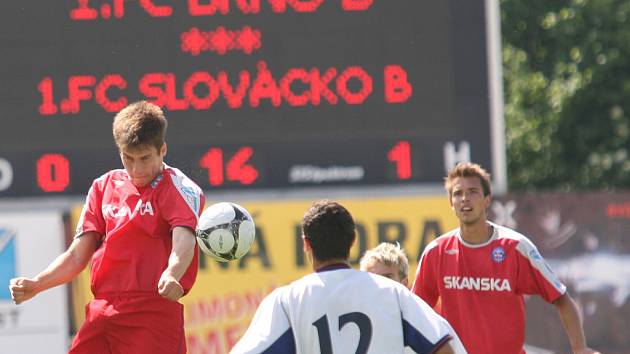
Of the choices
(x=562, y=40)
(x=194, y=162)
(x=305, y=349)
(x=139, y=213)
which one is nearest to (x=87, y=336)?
(x=139, y=213)

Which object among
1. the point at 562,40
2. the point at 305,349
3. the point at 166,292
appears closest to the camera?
the point at 305,349

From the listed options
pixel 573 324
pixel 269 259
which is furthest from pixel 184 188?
pixel 269 259

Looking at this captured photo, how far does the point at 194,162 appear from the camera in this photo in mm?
9992

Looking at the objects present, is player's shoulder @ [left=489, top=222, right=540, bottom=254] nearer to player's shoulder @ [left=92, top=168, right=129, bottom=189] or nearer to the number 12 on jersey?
player's shoulder @ [left=92, top=168, right=129, bottom=189]

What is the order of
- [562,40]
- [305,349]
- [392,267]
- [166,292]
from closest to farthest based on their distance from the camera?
[305,349] → [166,292] → [392,267] → [562,40]

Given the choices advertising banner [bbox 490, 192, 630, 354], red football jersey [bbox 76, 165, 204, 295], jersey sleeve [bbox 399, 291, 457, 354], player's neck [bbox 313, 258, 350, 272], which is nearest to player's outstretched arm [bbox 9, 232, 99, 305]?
red football jersey [bbox 76, 165, 204, 295]

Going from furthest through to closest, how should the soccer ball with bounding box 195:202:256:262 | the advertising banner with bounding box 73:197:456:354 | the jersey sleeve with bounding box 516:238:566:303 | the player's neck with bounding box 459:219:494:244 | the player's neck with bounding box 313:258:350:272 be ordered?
the advertising banner with bounding box 73:197:456:354 < the player's neck with bounding box 459:219:494:244 < the jersey sleeve with bounding box 516:238:566:303 < the soccer ball with bounding box 195:202:256:262 < the player's neck with bounding box 313:258:350:272

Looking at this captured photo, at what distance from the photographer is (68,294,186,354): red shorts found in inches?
224

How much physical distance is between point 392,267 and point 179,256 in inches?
56.2

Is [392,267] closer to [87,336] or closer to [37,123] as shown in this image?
[87,336]

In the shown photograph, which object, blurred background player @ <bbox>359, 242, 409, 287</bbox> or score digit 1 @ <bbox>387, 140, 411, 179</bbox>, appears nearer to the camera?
blurred background player @ <bbox>359, 242, 409, 287</bbox>

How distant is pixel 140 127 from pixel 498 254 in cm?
212

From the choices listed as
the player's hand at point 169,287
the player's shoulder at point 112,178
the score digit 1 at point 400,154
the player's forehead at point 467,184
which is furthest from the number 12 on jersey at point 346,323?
the score digit 1 at point 400,154

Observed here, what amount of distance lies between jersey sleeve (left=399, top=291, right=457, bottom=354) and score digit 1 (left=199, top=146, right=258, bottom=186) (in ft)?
16.9
